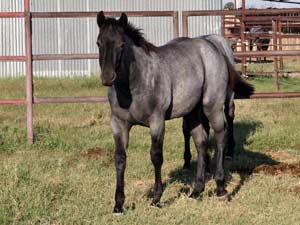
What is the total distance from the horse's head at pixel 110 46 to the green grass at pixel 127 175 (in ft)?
4.02

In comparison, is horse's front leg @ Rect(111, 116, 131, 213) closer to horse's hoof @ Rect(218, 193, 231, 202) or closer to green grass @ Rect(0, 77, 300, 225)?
green grass @ Rect(0, 77, 300, 225)

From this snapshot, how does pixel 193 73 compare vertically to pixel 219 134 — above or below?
above

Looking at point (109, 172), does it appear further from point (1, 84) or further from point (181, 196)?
point (1, 84)

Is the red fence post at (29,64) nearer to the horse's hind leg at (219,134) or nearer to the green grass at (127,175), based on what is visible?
the green grass at (127,175)

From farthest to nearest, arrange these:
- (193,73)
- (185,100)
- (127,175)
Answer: (127,175) → (193,73) → (185,100)

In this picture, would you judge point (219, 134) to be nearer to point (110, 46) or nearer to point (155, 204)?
point (155, 204)

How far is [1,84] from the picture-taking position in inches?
632

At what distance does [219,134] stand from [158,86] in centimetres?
119

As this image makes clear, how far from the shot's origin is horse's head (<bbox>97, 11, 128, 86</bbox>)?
15.4 feet

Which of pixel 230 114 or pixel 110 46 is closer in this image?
pixel 110 46

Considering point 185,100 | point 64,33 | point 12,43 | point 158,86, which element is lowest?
point 185,100

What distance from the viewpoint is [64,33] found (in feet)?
68.0

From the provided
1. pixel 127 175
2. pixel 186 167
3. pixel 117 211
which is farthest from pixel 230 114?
pixel 117 211

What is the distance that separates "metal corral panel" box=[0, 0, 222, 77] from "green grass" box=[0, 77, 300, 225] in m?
8.73
